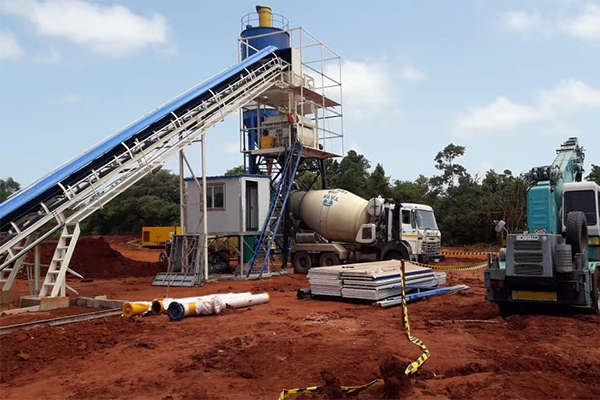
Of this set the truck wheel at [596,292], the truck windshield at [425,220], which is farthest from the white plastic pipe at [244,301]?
the truck windshield at [425,220]

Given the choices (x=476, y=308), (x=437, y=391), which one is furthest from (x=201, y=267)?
(x=437, y=391)

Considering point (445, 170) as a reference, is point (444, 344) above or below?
below

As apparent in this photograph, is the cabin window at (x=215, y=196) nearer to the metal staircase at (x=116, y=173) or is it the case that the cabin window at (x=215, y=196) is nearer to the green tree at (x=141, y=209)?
the metal staircase at (x=116, y=173)

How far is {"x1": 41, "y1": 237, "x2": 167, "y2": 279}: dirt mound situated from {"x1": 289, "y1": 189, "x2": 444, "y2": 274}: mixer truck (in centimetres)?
682

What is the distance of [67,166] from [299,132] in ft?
36.1

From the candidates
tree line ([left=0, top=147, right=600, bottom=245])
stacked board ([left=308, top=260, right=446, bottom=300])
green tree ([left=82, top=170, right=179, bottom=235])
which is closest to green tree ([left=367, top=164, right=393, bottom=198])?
tree line ([left=0, top=147, right=600, bottom=245])

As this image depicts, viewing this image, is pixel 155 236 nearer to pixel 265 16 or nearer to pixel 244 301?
pixel 265 16

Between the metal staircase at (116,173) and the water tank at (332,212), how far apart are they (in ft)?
16.7

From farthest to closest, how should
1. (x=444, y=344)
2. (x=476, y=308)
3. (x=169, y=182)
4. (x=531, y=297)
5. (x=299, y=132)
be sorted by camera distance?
(x=169, y=182) < (x=299, y=132) < (x=476, y=308) < (x=531, y=297) < (x=444, y=344)

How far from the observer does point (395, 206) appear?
2088cm

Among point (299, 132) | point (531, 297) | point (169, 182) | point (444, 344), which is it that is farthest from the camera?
point (169, 182)

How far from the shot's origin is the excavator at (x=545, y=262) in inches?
398

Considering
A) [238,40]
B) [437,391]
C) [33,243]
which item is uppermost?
[238,40]

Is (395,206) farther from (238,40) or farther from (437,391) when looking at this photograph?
(437,391)
